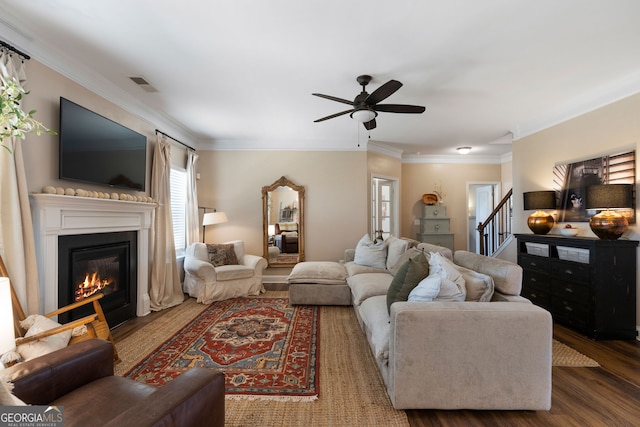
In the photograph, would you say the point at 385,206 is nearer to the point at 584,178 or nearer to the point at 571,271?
the point at 584,178

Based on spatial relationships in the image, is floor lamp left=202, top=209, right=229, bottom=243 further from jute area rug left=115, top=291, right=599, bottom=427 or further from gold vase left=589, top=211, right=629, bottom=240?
gold vase left=589, top=211, right=629, bottom=240

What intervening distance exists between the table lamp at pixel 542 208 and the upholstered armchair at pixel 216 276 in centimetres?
388

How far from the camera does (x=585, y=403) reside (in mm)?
1955

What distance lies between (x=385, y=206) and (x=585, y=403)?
462cm

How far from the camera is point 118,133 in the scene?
3240 mm

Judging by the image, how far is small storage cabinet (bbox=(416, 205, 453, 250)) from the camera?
6478mm

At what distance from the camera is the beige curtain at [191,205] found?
4.82 meters

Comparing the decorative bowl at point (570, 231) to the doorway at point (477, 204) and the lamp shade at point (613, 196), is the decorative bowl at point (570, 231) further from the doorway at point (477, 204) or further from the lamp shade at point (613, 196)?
the doorway at point (477, 204)

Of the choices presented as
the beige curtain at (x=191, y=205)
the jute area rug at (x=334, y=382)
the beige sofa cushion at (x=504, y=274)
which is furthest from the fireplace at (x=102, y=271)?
the beige sofa cushion at (x=504, y=274)

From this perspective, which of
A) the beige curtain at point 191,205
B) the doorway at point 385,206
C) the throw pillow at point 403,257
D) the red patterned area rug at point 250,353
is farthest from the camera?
the doorway at point 385,206

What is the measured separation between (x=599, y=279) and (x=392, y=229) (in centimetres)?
361

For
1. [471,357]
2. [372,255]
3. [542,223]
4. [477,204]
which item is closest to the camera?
[471,357]

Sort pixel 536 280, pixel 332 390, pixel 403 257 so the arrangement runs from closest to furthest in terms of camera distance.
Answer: pixel 332 390 < pixel 403 257 < pixel 536 280

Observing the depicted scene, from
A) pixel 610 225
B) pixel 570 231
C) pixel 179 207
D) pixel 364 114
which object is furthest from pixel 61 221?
pixel 570 231
